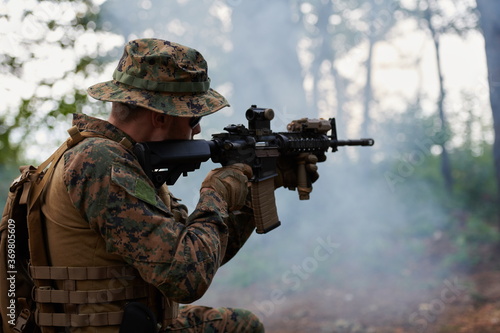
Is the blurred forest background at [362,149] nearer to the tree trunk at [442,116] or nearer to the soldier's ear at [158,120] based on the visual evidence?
the tree trunk at [442,116]

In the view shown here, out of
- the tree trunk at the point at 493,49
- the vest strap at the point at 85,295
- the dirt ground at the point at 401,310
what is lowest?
the dirt ground at the point at 401,310

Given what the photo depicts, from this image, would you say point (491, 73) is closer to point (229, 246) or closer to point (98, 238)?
point (229, 246)

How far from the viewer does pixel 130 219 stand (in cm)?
190

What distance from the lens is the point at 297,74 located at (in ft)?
27.1

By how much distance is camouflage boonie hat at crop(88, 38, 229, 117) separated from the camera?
6.94 feet

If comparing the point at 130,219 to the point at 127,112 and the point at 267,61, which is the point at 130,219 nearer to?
the point at 127,112

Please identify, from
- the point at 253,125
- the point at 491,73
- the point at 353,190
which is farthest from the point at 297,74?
the point at 253,125

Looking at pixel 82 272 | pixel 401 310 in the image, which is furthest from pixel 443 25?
pixel 82 272

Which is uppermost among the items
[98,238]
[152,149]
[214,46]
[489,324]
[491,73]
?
[214,46]

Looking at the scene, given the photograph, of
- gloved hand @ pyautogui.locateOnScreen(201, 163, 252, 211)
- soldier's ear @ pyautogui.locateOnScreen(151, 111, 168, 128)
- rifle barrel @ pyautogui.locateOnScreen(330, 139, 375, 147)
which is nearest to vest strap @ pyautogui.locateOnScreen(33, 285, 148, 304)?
gloved hand @ pyautogui.locateOnScreen(201, 163, 252, 211)

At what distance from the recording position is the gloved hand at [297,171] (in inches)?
128

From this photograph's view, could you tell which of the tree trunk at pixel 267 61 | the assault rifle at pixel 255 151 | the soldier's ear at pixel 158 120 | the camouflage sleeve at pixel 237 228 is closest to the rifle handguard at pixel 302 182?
the assault rifle at pixel 255 151

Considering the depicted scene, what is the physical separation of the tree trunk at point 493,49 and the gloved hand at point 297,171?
4584mm

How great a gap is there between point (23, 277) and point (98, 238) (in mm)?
474
